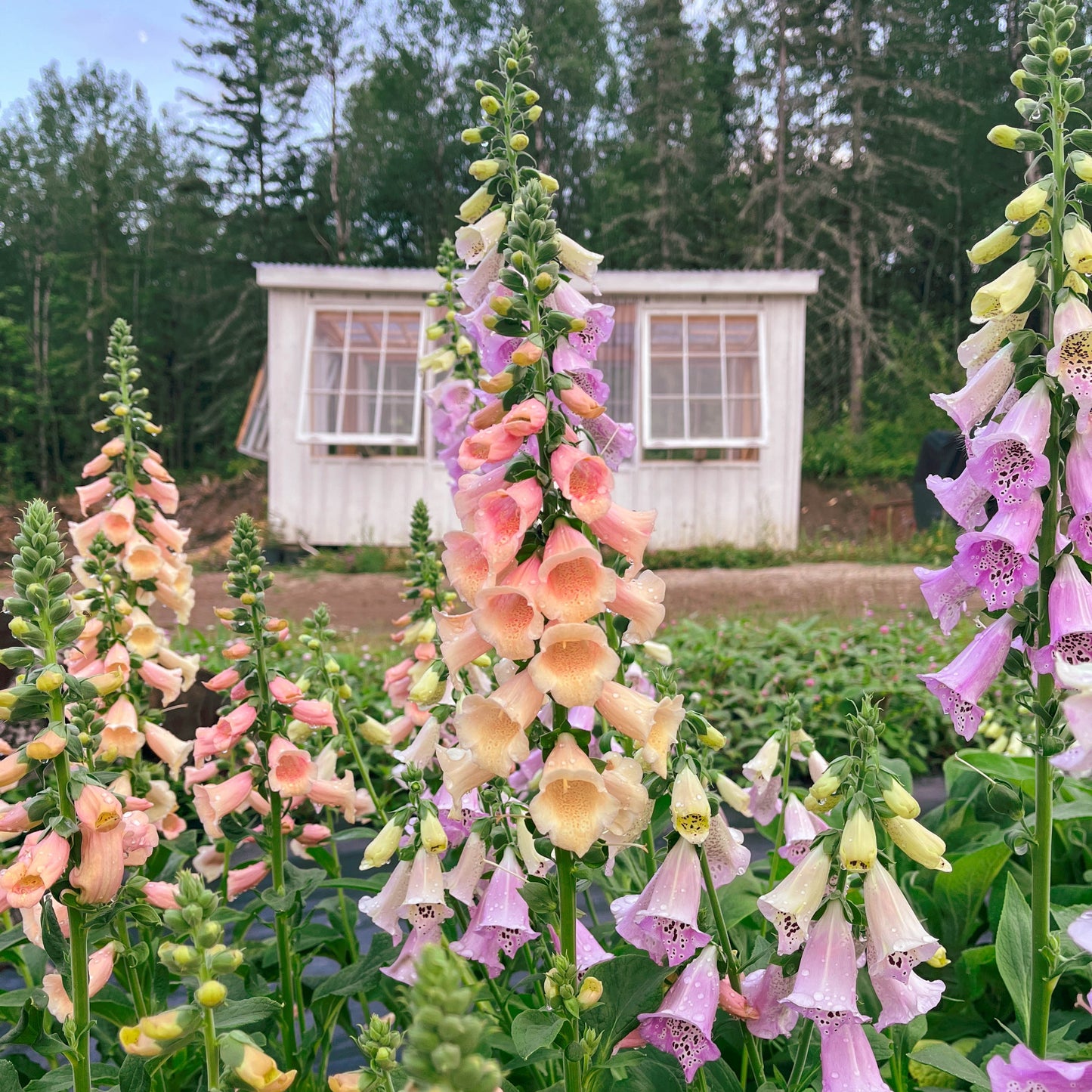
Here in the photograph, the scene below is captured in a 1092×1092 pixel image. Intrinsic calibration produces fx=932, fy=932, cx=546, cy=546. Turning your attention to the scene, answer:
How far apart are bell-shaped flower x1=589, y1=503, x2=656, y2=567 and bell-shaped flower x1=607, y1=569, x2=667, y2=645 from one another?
38mm

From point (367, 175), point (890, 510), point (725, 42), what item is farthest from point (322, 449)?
point (725, 42)

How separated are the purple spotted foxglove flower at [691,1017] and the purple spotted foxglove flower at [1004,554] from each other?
658 mm

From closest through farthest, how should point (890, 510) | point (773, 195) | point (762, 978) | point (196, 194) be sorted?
point (762, 978) < point (890, 510) < point (773, 195) < point (196, 194)

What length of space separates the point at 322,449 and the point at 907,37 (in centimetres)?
2113

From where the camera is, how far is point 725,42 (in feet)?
82.7

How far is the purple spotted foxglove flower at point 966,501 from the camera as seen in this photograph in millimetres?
1437

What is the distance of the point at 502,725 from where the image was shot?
1156mm

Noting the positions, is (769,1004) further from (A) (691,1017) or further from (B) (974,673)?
(B) (974,673)

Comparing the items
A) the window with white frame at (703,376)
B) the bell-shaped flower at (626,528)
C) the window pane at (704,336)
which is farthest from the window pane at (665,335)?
the bell-shaped flower at (626,528)

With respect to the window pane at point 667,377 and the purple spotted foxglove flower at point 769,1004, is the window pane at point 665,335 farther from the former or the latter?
the purple spotted foxglove flower at point 769,1004

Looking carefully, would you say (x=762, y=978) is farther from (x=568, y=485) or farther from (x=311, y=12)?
(x=311, y=12)

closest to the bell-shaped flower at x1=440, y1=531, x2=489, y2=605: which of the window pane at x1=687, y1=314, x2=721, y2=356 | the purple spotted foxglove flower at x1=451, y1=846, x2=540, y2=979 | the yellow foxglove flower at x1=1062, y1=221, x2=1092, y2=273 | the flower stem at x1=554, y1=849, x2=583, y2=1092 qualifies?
the flower stem at x1=554, y1=849, x2=583, y2=1092

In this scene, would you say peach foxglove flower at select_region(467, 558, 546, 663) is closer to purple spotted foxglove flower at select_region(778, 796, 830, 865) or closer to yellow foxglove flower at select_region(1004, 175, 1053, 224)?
purple spotted foxglove flower at select_region(778, 796, 830, 865)

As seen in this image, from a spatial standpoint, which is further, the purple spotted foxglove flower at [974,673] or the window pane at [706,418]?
the window pane at [706,418]
